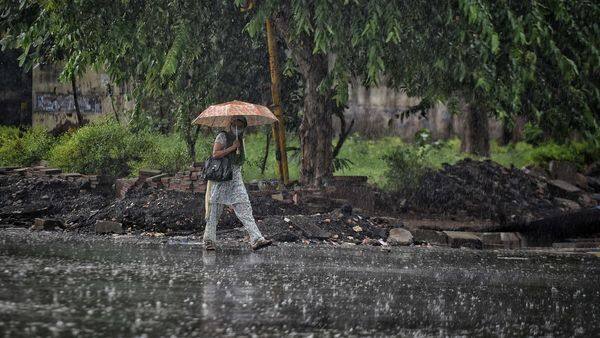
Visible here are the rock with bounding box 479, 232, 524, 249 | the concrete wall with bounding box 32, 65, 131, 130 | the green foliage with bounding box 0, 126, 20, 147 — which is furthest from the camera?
the concrete wall with bounding box 32, 65, 131, 130

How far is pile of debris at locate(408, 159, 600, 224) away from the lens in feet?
70.7

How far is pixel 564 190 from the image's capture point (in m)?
24.6

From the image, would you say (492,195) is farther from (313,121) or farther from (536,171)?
(536,171)

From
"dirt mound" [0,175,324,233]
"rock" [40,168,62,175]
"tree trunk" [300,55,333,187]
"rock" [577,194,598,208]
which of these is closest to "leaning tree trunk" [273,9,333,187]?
"tree trunk" [300,55,333,187]

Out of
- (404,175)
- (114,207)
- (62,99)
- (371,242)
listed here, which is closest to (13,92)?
(62,99)

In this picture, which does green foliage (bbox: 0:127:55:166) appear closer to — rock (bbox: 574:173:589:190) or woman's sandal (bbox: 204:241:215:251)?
woman's sandal (bbox: 204:241:215:251)

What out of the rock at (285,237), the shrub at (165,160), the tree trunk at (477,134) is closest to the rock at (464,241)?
the rock at (285,237)

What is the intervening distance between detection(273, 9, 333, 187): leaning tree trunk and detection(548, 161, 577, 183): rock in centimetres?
854

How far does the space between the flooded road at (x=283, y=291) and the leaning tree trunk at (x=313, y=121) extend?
571 cm

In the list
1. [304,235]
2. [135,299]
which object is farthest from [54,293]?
[304,235]

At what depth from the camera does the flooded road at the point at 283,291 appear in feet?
27.2

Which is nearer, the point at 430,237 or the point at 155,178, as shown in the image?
the point at 430,237

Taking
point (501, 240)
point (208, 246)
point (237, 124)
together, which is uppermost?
point (237, 124)

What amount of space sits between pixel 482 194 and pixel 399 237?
5535 millimetres
